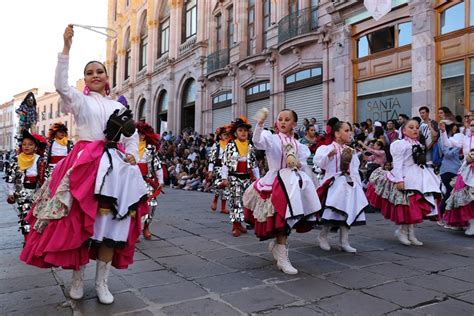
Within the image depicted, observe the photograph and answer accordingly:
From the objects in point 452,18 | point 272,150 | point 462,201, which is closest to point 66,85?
point 272,150

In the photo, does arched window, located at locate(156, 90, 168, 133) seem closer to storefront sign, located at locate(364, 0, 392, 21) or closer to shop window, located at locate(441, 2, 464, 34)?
storefront sign, located at locate(364, 0, 392, 21)

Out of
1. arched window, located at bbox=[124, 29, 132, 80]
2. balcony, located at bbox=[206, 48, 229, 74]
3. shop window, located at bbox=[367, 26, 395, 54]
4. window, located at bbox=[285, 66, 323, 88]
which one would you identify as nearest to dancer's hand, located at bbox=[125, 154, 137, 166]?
shop window, located at bbox=[367, 26, 395, 54]

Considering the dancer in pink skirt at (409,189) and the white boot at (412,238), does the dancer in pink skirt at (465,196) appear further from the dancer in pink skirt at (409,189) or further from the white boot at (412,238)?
the white boot at (412,238)

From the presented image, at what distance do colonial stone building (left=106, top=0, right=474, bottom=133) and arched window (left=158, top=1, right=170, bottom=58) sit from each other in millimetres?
84

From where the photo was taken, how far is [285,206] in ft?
14.9

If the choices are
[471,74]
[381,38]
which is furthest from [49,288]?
[381,38]

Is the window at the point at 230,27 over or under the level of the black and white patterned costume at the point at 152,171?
over

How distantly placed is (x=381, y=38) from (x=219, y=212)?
25.7 ft

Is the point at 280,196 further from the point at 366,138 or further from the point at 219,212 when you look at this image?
the point at 366,138

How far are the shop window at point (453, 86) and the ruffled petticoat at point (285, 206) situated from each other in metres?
8.32

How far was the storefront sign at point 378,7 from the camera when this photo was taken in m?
12.2

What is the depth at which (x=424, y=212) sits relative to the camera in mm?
5930

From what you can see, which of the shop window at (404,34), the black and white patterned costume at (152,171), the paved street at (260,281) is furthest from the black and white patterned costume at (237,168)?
the shop window at (404,34)

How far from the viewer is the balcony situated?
22.9 m
